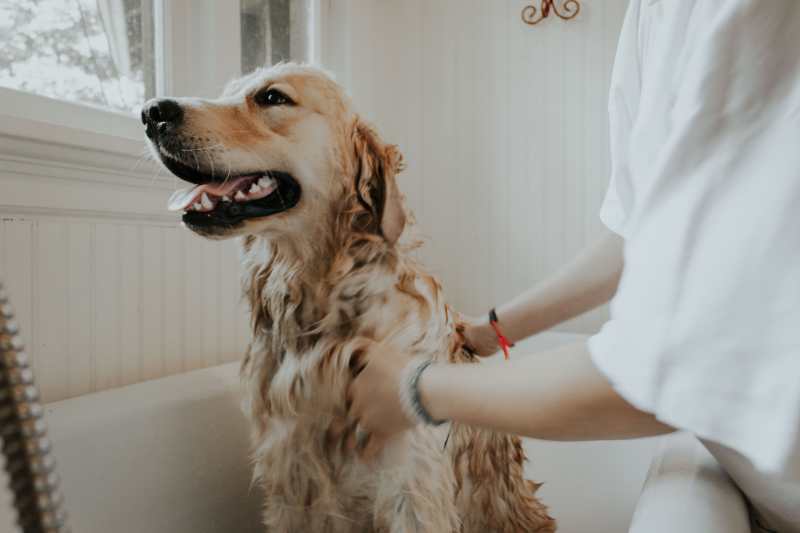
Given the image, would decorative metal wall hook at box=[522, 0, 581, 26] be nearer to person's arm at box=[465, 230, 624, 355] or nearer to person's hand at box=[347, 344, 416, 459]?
person's arm at box=[465, 230, 624, 355]

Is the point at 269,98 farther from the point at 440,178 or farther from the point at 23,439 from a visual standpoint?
the point at 440,178

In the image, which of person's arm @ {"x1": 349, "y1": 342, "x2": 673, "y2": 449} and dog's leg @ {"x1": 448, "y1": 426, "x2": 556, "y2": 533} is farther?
dog's leg @ {"x1": 448, "y1": 426, "x2": 556, "y2": 533}

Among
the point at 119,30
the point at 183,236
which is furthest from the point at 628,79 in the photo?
the point at 119,30

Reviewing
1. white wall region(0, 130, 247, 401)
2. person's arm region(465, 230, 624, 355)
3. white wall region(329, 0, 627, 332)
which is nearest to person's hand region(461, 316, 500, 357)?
person's arm region(465, 230, 624, 355)

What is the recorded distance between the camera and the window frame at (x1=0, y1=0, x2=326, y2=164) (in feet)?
3.48

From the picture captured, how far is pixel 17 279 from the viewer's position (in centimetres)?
93

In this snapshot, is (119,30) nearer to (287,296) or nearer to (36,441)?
(287,296)

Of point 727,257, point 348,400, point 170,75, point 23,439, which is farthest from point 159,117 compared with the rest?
point 170,75

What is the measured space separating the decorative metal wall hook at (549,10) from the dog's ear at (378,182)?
1.43 m

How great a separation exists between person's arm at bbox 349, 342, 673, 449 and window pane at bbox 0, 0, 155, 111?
1.03 meters

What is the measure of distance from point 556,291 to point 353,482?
0.46 metres

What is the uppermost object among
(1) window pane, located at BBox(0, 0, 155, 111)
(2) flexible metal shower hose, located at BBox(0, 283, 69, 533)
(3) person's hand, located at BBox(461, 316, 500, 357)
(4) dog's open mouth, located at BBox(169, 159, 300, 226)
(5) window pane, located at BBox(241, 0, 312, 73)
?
(5) window pane, located at BBox(241, 0, 312, 73)

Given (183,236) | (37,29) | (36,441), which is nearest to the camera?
(36,441)

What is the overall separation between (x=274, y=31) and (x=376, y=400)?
1488 millimetres
